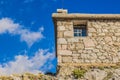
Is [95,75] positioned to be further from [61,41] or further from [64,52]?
[61,41]

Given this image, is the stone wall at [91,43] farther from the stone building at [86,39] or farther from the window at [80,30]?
the window at [80,30]

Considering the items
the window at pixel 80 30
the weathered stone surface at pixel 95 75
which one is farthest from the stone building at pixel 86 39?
the weathered stone surface at pixel 95 75

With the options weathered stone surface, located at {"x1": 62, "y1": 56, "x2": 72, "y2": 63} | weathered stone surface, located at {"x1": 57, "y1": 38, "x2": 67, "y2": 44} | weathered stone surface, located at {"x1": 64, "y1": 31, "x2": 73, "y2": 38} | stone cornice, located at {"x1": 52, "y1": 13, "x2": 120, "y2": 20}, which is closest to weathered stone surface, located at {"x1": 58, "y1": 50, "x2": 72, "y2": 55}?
weathered stone surface, located at {"x1": 62, "y1": 56, "x2": 72, "y2": 63}

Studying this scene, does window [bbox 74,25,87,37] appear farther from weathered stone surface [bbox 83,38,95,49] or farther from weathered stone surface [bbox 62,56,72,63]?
weathered stone surface [bbox 62,56,72,63]

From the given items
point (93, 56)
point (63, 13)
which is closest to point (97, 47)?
point (93, 56)

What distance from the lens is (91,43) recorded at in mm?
18062

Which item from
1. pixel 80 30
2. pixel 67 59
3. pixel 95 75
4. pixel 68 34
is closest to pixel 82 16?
pixel 80 30

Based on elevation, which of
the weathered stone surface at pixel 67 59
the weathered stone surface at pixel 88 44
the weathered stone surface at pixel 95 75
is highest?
the weathered stone surface at pixel 88 44

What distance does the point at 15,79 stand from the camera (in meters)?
17.1

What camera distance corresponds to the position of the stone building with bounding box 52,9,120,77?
17.8 metres

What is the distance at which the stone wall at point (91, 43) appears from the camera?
17812mm

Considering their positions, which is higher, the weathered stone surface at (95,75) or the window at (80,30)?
the window at (80,30)

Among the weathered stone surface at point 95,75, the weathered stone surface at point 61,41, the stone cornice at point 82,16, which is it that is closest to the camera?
the weathered stone surface at point 95,75

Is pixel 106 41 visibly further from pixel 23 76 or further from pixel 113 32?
pixel 23 76
